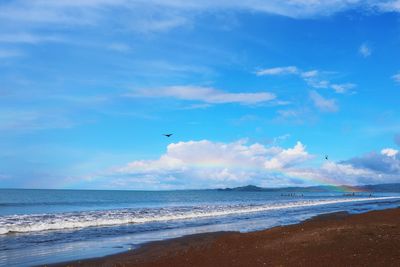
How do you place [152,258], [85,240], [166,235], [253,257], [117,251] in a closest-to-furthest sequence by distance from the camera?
[253,257] → [152,258] → [117,251] → [85,240] → [166,235]

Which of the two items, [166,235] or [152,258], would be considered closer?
[152,258]

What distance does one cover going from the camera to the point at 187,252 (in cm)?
1747

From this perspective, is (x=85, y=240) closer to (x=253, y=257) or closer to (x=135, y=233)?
(x=135, y=233)

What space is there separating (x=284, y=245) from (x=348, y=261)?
436 centimetres

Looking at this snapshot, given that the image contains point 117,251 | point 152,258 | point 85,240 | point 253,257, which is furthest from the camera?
point 85,240

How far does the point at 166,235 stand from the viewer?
26078 millimetres

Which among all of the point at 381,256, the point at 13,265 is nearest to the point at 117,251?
the point at 13,265

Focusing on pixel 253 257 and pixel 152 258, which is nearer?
pixel 253 257

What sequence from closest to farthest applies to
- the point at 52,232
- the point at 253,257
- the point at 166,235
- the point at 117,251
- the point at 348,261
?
1. the point at 348,261
2. the point at 253,257
3. the point at 117,251
4. the point at 166,235
5. the point at 52,232

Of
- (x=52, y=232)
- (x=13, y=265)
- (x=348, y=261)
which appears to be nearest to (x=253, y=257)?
(x=348, y=261)

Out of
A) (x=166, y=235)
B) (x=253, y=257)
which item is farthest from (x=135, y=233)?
(x=253, y=257)

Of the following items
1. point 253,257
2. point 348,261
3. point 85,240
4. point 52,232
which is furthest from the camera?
point 52,232

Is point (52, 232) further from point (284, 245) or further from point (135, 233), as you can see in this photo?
point (284, 245)

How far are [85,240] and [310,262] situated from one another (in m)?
14.6
